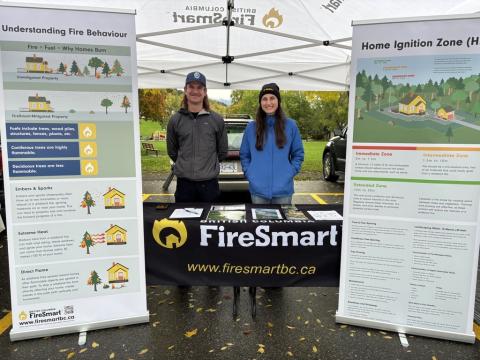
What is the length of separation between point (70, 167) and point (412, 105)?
8.24 feet

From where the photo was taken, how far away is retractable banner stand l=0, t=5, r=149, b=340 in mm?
2463

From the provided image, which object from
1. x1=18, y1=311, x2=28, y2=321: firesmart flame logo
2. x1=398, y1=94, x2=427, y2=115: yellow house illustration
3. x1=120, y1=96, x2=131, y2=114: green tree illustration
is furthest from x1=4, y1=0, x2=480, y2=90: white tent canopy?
x1=18, y1=311, x2=28, y2=321: firesmart flame logo

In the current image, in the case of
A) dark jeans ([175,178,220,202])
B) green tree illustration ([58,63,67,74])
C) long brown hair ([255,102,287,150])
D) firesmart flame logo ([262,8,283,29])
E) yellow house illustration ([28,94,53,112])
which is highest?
firesmart flame logo ([262,8,283,29])

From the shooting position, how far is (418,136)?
256 centimetres

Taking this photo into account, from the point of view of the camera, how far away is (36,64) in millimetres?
2465

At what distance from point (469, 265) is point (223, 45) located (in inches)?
163

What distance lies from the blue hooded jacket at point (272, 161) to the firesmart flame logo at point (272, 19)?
158cm

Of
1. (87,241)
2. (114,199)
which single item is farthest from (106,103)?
(87,241)

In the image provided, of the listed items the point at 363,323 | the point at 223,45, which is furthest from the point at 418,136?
the point at 223,45

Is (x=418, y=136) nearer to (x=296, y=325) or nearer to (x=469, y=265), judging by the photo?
(x=469, y=265)

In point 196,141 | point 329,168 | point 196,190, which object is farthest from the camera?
point 329,168

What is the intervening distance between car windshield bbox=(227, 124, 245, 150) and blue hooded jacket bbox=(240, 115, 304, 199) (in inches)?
104

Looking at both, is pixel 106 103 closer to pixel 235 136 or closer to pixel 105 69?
pixel 105 69

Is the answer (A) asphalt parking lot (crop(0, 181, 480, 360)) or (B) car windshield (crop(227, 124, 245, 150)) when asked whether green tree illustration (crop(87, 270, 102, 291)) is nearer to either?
(A) asphalt parking lot (crop(0, 181, 480, 360))
